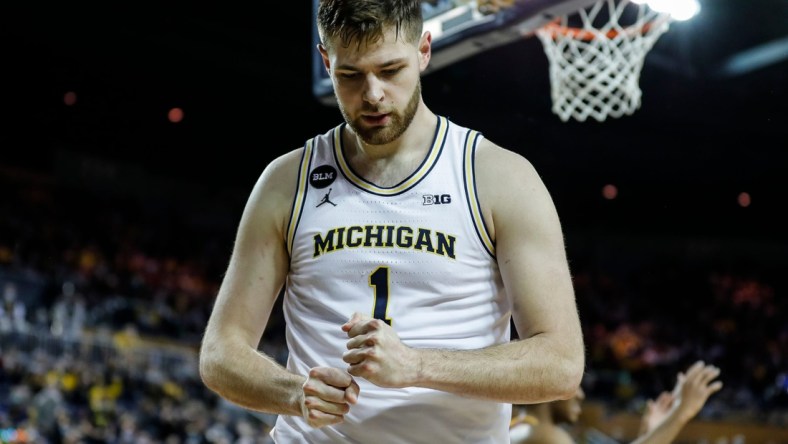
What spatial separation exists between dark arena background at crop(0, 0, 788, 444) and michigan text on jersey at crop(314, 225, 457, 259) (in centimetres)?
1048

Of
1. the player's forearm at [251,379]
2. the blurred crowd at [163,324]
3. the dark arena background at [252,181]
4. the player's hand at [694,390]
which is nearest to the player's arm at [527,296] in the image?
the player's forearm at [251,379]

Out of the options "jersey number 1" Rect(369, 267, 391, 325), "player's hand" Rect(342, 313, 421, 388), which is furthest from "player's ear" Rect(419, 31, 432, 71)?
"player's hand" Rect(342, 313, 421, 388)

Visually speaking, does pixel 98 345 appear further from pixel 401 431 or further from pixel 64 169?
pixel 401 431

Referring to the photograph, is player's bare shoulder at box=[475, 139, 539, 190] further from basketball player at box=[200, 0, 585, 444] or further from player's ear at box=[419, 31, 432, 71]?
player's ear at box=[419, 31, 432, 71]

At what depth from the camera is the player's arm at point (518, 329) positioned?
2307 mm

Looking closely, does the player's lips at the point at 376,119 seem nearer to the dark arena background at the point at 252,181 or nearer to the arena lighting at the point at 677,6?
the arena lighting at the point at 677,6

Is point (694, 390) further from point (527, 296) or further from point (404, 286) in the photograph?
point (404, 286)

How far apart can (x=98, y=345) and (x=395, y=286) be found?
12984 millimetres

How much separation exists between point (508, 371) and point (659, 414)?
3.23 meters

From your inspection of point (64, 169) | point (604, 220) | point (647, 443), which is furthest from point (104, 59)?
point (647, 443)

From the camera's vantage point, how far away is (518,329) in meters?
2.67

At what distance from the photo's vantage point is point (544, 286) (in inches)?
103

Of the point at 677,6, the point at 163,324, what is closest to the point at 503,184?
the point at 677,6

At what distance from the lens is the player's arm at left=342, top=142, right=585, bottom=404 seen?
7.57ft
